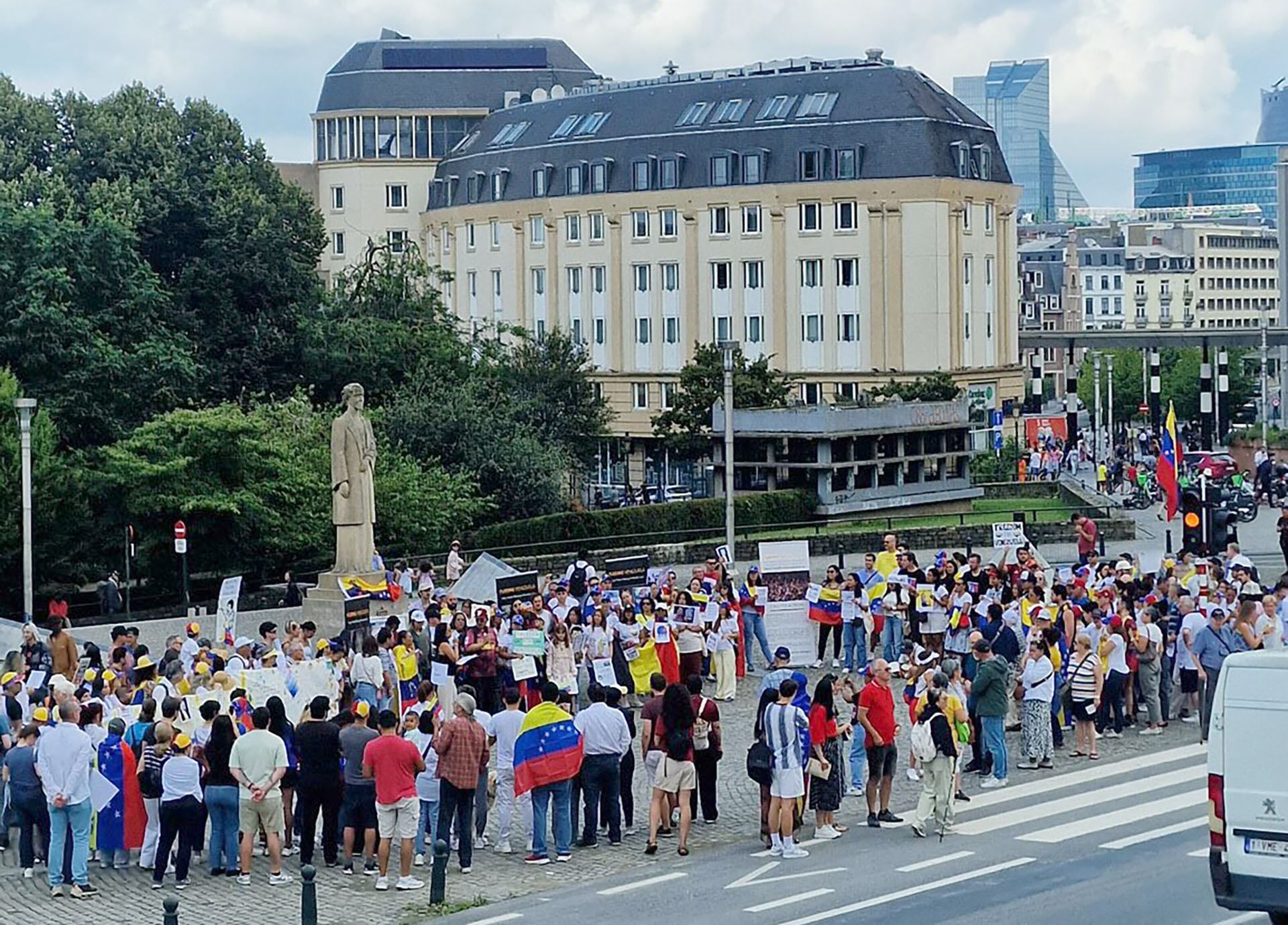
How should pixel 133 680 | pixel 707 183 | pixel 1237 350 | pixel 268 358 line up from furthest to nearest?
pixel 1237 350, pixel 707 183, pixel 268 358, pixel 133 680

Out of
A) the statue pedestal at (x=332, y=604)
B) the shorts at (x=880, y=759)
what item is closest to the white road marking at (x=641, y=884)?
the shorts at (x=880, y=759)

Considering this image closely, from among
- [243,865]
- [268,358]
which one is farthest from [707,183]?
[243,865]

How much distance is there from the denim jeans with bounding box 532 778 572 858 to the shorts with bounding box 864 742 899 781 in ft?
9.64

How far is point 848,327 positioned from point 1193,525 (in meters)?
56.8

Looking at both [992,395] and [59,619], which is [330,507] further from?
[992,395]

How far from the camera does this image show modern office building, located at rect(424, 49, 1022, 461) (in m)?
90.7

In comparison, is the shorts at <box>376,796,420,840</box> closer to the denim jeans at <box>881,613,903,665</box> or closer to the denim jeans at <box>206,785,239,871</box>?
the denim jeans at <box>206,785,239,871</box>

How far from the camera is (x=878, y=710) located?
2053 cm

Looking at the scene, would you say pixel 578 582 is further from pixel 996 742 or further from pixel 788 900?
pixel 788 900

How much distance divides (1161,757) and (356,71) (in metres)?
94.7

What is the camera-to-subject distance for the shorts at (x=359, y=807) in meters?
18.9

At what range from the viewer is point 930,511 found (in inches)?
2532

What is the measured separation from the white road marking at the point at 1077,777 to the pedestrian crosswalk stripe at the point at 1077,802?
35 centimetres

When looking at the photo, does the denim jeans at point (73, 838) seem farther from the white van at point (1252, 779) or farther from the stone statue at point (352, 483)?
the stone statue at point (352, 483)
